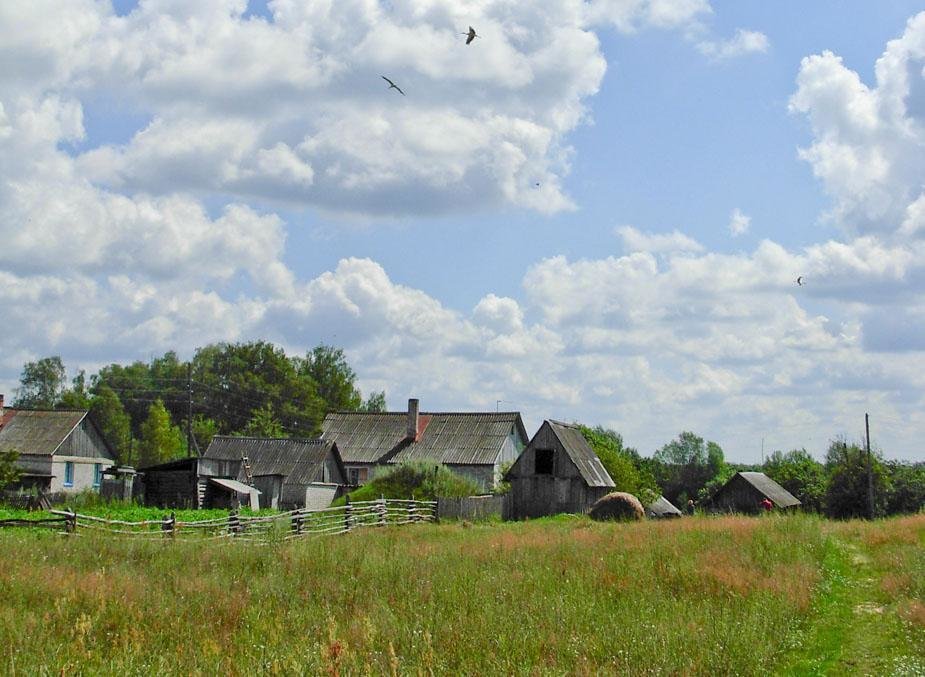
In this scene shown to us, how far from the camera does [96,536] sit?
23.5 meters

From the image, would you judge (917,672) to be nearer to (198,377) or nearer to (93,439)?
(93,439)

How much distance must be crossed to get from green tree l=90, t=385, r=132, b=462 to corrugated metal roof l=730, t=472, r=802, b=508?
6854 centimetres

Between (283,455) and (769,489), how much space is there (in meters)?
32.0

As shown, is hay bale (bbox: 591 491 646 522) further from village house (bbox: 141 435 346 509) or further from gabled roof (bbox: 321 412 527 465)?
village house (bbox: 141 435 346 509)

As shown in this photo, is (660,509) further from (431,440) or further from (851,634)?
(851,634)

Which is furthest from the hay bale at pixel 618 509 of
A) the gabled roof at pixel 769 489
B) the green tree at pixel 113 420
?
the green tree at pixel 113 420

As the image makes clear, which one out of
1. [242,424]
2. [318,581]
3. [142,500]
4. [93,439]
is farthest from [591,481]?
[242,424]

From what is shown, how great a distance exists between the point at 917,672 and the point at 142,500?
44197 millimetres

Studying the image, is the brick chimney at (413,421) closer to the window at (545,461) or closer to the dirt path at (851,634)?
the window at (545,461)

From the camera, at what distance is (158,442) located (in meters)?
95.8

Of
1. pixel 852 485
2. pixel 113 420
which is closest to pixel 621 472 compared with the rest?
pixel 852 485

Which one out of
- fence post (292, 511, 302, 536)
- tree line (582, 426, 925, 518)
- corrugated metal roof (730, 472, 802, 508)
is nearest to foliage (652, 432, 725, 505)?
tree line (582, 426, 925, 518)

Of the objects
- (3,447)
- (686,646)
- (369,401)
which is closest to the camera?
(686,646)

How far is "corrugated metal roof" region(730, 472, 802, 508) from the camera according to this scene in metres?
63.8
